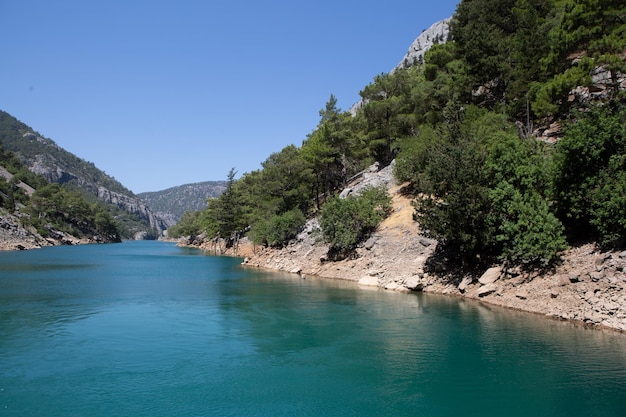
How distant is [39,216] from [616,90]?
162894 mm

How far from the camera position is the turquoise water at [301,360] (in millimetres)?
15164

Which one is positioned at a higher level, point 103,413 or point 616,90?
point 616,90

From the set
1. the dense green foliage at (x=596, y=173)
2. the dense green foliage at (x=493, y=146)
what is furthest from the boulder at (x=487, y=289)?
the dense green foliage at (x=596, y=173)

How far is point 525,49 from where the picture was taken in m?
50.8

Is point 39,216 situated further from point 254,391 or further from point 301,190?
point 254,391

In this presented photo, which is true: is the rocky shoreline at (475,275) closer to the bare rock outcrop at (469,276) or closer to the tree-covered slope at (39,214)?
the bare rock outcrop at (469,276)

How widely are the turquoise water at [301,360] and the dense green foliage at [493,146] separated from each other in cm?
704

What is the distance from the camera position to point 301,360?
65.7 ft

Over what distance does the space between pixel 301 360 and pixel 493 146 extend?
24418 mm

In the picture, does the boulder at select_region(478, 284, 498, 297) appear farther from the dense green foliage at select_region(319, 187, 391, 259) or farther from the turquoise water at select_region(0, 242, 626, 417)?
the dense green foliage at select_region(319, 187, 391, 259)

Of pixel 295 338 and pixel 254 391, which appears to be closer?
pixel 254 391

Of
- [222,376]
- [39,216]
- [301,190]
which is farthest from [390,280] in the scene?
[39,216]

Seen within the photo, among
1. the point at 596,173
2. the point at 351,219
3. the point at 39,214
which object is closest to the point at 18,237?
the point at 39,214

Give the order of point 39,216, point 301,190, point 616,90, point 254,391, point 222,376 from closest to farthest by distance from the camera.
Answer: point 254,391 → point 222,376 → point 616,90 → point 301,190 → point 39,216
